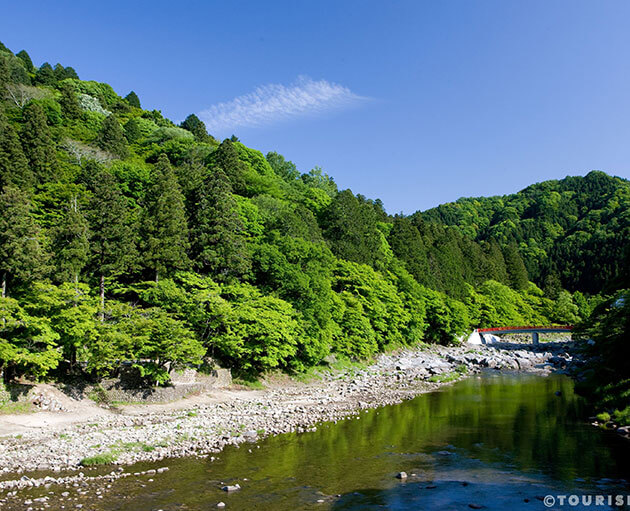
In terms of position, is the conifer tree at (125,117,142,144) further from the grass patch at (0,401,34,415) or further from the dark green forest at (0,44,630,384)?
the grass patch at (0,401,34,415)

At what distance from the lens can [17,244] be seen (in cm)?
2575

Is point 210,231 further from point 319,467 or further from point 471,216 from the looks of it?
point 471,216

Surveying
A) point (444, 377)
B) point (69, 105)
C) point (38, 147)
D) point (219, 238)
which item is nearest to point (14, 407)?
point (219, 238)

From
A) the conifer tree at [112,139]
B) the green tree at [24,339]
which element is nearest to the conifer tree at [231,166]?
the conifer tree at [112,139]

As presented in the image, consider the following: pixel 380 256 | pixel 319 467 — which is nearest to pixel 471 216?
pixel 380 256

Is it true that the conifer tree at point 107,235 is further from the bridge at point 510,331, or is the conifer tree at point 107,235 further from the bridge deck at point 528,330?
the bridge deck at point 528,330

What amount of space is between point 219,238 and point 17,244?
16976mm

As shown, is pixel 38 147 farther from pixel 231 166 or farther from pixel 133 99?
pixel 133 99

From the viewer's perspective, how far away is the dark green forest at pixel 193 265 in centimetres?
2689

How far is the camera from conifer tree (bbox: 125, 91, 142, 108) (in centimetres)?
13188

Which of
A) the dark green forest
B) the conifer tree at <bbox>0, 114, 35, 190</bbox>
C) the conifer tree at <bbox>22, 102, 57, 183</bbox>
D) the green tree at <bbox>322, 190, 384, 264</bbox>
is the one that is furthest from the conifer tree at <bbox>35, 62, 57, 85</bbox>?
the green tree at <bbox>322, 190, 384, 264</bbox>

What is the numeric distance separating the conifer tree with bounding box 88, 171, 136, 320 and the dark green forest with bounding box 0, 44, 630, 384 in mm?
107

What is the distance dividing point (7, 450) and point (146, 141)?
85391mm

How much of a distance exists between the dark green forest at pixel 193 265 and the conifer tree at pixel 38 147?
165 millimetres
